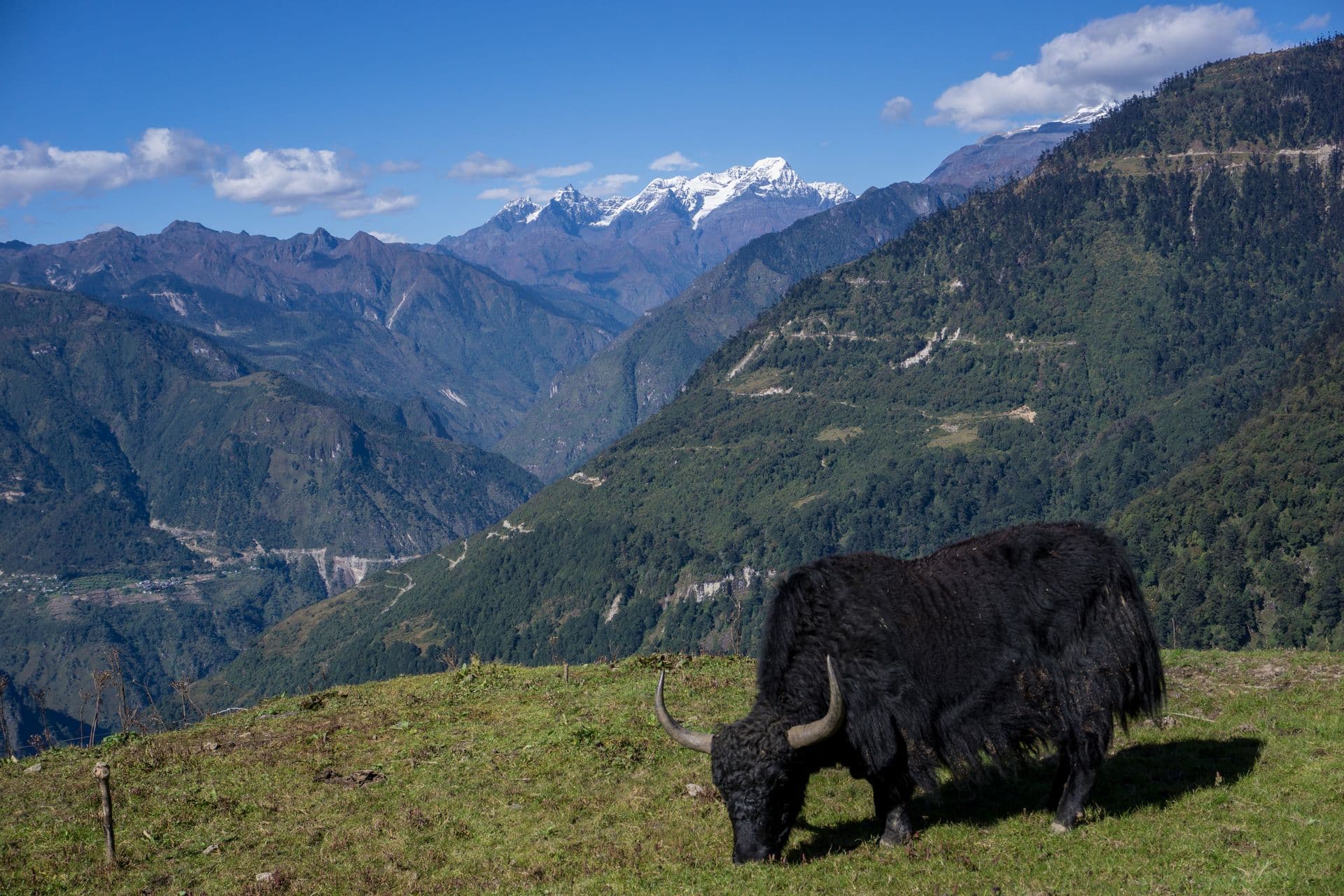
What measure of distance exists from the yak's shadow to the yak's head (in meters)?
0.69

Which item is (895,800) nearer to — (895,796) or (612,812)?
(895,796)

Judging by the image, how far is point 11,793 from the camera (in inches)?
683

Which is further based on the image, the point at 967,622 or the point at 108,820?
the point at 108,820

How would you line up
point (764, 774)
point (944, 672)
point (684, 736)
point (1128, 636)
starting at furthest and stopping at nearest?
point (1128, 636) < point (944, 672) < point (684, 736) < point (764, 774)

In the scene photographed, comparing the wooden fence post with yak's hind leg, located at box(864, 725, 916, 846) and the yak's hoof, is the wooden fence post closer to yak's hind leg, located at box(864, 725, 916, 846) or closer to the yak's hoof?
yak's hind leg, located at box(864, 725, 916, 846)

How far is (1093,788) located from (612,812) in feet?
25.9

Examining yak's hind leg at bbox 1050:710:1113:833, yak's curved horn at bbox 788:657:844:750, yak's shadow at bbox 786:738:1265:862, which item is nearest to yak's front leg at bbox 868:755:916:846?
yak's shadow at bbox 786:738:1265:862

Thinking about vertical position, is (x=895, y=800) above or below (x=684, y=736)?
below

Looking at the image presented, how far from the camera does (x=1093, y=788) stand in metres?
15.4

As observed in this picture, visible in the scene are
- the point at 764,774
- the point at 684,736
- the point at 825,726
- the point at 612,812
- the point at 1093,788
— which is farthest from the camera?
the point at 612,812

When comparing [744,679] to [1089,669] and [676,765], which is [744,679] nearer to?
[676,765]

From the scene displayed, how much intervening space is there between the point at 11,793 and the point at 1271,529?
449 feet

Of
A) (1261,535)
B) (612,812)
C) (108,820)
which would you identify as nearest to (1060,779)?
(612,812)

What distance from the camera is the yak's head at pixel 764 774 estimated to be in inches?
507
